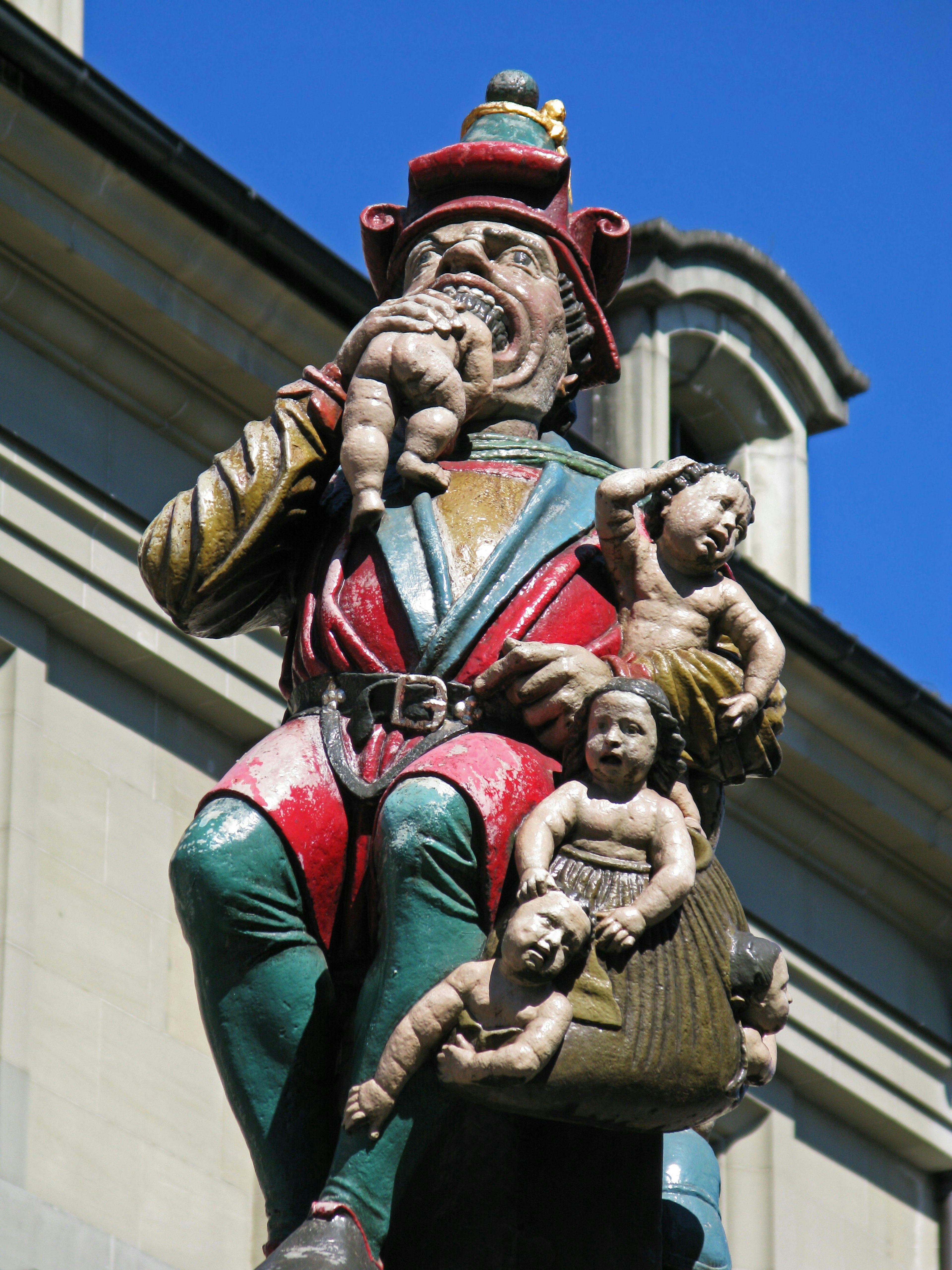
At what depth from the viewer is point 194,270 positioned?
46.3ft

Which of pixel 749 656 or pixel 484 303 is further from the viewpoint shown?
pixel 484 303

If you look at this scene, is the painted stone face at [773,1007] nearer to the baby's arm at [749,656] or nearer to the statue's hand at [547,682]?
the baby's arm at [749,656]

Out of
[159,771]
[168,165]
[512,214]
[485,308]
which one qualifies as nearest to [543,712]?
[485,308]

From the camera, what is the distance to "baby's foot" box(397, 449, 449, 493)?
6660 millimetres

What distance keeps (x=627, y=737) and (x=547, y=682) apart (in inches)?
9.2

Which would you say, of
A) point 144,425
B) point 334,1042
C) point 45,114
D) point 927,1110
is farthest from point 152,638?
point 334,1042

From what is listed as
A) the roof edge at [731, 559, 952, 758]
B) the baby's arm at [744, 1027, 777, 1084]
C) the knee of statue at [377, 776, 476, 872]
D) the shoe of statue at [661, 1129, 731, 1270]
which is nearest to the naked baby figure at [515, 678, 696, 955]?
the knee of statue at [377, 776, 476, 872]

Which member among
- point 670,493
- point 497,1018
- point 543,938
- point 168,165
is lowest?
point 497,1018

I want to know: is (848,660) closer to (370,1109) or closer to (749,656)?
(749,656)

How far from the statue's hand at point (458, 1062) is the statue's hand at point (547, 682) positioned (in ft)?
2.38

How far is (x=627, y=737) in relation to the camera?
6.14m

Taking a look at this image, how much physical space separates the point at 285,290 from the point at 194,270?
446 millimetres

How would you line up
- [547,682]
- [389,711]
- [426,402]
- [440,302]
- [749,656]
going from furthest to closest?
[440,302], [426,402], [749,656], [389,711], [547,682]

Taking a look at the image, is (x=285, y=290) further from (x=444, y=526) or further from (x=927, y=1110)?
(x=444, y=526)
